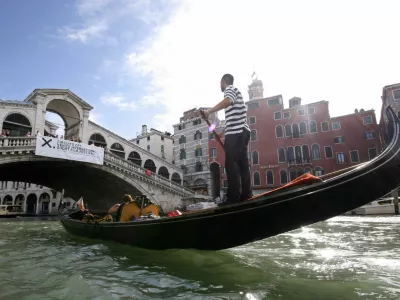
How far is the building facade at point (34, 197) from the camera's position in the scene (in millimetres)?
26973

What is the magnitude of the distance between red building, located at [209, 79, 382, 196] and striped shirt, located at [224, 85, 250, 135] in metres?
18.5

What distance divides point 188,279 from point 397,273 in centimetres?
193

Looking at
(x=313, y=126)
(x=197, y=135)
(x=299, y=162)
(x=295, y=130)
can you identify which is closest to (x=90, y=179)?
(x=197, y=135)

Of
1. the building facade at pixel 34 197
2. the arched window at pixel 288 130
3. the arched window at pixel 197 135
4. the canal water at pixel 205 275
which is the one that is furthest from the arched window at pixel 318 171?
the building facade at pixel 34 197

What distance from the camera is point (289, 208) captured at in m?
2.49

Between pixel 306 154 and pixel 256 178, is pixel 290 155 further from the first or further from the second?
pixel 256 178

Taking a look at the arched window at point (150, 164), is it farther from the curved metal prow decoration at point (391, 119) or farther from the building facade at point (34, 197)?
the curved metal prow decoration at point (391, 119)

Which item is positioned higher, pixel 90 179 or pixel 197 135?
pixel 197 135

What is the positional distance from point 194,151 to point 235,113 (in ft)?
74.1

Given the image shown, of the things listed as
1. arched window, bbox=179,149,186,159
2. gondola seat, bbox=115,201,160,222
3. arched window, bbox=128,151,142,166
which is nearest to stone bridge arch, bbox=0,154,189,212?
arched window, bbox=128,151,142,166

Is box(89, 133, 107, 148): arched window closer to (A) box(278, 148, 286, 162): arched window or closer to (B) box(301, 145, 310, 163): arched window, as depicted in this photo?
(A) box(278, 148, 286, 162): arched window

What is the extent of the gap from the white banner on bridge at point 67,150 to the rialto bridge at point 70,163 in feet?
1.08

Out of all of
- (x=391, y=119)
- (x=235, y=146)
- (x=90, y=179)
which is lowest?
(x=235, y=146)

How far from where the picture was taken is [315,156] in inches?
801
